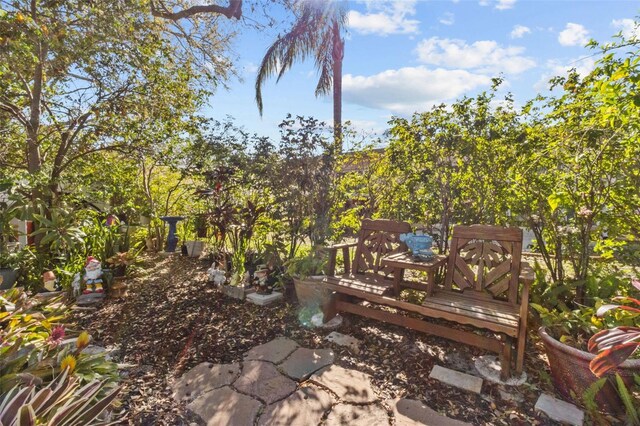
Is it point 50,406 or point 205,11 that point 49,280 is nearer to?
point 50,406

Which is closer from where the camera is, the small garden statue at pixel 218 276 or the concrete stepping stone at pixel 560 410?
the concrete stepping stone at pixel 560 410

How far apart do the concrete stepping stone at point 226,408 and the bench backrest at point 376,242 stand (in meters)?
1.79

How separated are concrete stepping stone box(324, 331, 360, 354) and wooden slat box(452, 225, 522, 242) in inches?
54.5

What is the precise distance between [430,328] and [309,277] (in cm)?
133

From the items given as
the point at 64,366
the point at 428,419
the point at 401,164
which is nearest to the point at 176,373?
the point at 64,366

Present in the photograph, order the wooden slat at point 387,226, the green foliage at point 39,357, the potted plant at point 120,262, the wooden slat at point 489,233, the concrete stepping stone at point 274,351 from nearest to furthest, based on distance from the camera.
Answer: the green foliage at point 39,357
the concrete stepping stone at point 274,351
the wooden slat at point 489,233
the wooden slat at point 387,226
the potted plant at point 120,262

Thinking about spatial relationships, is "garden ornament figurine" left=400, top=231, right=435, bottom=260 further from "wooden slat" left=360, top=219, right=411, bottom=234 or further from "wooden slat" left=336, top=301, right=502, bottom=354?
"wooden slat" left=336, top=301, right=502, bottom=354

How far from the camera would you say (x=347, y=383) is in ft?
7.61

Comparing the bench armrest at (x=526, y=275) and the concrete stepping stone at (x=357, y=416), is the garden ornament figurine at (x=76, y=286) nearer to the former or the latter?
the concrete stepping stone at (x=357, y=416)

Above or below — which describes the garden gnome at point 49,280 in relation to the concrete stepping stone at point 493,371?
above

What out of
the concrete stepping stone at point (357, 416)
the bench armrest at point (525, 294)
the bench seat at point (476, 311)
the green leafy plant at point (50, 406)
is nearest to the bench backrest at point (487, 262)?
the bench seat at point (476, 311)

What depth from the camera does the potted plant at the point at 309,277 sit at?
3.29 meters

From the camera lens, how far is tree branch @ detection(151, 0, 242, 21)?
5255 mm

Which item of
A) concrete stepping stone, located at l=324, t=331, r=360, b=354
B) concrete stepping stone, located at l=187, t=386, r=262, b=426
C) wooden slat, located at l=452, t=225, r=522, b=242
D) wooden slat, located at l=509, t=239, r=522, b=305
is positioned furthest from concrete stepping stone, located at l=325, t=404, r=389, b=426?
wooden slat, located at l=452, t=225, r=522, b=242
